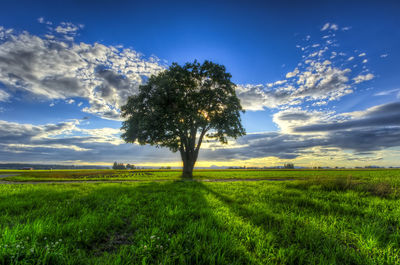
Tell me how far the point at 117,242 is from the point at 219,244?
232cm

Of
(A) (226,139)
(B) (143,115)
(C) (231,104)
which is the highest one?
(C) (231,104)

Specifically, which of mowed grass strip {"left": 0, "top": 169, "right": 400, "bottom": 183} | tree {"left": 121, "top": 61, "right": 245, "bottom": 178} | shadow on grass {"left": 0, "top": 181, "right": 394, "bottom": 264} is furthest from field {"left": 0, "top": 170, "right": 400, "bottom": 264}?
tree {"left": 121, "top": 61, "right": 245, "bottom": 178}

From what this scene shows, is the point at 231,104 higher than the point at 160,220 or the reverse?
higher

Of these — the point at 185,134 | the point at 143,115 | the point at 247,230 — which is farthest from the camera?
the point at 185,134

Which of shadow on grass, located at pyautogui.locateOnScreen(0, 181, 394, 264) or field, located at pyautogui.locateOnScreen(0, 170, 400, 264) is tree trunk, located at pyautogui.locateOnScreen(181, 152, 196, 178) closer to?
field, located at pyautogui.locateOnScreen(0, 170, 400, 264)

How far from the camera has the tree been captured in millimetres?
22578

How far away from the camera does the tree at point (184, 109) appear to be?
22578mm

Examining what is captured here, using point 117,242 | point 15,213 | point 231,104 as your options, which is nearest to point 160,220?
point 117,242

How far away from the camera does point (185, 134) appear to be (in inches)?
973

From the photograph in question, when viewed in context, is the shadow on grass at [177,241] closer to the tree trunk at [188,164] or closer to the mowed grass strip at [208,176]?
the mowed grass strip at [208,176]

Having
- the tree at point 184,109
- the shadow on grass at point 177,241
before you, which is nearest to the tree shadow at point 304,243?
the shadow on grass at point 177,241

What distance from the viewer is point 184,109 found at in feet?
76.1

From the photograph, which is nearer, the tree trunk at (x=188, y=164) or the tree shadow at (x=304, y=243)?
the tree shadow at (x=304, y=243)

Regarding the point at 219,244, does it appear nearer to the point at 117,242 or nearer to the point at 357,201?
the point at 117,242
